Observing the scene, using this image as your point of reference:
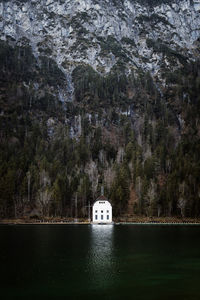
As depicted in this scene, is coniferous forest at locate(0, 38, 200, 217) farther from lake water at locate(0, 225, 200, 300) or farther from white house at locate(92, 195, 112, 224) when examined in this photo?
lake water at locate(0, 225, 200, 300)

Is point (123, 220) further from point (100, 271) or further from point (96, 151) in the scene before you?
point (100, 271)

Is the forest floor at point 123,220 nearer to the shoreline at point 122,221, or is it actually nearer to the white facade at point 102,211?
the shoreline at point 122,221

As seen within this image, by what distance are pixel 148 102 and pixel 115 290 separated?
172 metres

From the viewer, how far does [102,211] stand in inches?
4193

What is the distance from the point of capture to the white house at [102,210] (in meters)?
106

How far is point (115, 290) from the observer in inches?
1035

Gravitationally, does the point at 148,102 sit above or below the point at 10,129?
above

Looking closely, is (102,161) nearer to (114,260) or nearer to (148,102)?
(148,102)

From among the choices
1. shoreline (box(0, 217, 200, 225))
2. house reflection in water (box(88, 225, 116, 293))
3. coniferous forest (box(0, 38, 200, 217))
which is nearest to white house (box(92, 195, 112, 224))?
shoreline (box(0, 217, 200, 225))

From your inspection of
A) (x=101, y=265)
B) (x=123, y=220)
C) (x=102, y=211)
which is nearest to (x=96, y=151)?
(x=102, y=211)

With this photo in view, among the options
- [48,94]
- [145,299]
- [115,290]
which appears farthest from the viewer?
[48,94]

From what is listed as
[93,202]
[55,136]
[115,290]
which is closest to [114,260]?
[115,290]

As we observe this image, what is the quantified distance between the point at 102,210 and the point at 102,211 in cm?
37

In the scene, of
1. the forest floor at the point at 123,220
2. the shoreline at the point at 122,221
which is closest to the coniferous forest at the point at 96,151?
the forest floor at the point at 123,220
